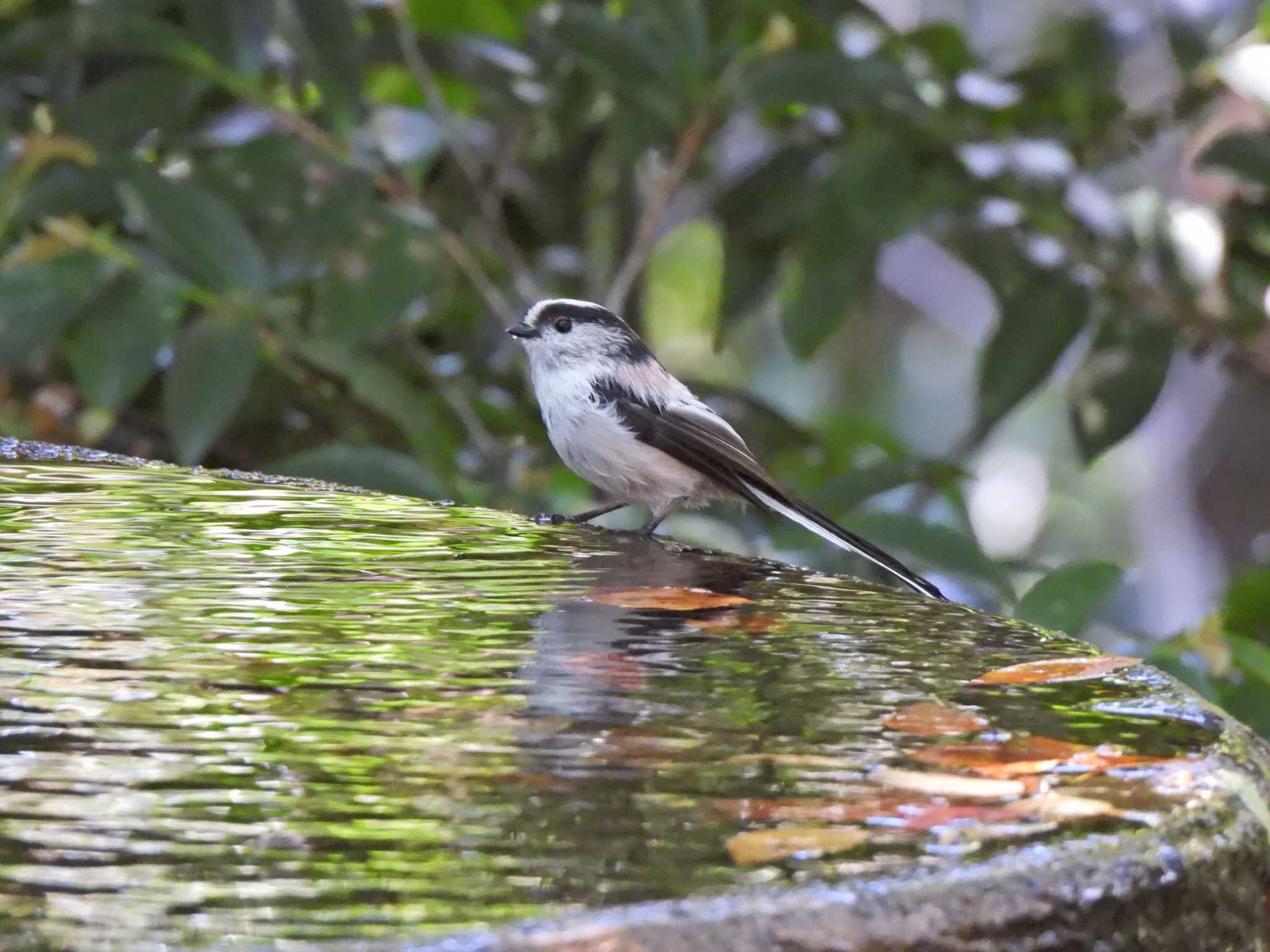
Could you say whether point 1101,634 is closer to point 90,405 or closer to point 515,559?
point 515,559

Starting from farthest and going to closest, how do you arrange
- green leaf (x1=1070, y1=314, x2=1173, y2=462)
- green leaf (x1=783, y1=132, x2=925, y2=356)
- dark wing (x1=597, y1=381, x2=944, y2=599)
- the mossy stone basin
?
green leaf (x1=1070, y1=314, x2=1173, y2=462), green leaf (x1=783, y1=132, x2=925, y2=356), dark wing (x1=597, y1=381, x2=944, y2=599), the mossy stone basin

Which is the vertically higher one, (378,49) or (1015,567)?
(378,49)

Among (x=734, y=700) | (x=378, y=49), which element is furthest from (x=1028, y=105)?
(x=734, y=700)

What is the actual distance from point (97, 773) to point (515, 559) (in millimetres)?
689

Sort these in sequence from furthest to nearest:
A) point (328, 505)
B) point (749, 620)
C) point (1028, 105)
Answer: point (1028, 105), point (328, 505), point (749, 620)

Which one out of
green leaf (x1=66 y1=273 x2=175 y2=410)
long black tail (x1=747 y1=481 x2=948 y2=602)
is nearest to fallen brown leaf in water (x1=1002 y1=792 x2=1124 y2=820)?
long black tail (x1=747 y1=481 x2=948 y2=602)

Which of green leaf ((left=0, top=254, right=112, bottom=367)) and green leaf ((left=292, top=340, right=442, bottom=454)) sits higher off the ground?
green leaf ((left=0, top=254, right=112, bottom=367))

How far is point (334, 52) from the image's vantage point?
2582 mm

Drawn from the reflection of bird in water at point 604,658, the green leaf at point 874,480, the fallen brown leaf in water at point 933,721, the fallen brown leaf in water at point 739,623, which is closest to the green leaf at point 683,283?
the green leaf at point 874,480

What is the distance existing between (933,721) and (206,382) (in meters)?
1.73

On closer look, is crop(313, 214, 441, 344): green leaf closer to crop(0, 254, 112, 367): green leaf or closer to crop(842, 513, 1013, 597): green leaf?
crop(0, 254, 112, 367): green leaf

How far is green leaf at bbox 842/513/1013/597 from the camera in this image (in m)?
2.01

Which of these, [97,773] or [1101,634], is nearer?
[97,773]

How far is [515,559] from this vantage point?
4.73 ft
